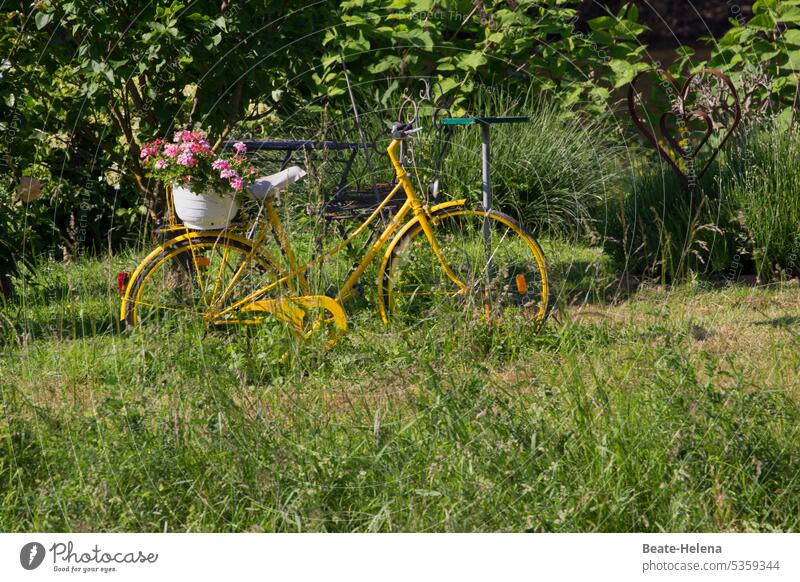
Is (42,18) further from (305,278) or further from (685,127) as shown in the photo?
(685,127)

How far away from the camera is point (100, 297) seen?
218 inches

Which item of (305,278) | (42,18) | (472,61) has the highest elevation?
(42,18)

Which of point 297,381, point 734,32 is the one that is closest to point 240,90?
point 297,381

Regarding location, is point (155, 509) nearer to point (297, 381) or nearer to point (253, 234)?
point (297, 381)

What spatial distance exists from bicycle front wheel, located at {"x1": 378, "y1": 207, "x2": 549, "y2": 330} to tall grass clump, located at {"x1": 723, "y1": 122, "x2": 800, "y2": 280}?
1481 millimetres

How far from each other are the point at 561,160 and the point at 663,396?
3.76 m

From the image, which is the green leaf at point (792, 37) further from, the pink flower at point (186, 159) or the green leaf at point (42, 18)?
the green leaf at point (42, 18)

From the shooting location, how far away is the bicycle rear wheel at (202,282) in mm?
4242

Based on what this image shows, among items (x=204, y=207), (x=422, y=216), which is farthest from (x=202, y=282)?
(x=422, y=216)

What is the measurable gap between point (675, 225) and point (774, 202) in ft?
1.70

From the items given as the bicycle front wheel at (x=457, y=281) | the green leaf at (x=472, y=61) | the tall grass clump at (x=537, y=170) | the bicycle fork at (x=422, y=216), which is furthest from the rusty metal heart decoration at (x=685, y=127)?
the bicycle fork at (x=422, y=216)

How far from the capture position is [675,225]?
5.75m

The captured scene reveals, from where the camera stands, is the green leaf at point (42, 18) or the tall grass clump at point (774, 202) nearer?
the green leaf at point (42, 18)

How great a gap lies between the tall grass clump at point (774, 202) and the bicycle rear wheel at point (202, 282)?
8.38 feet
